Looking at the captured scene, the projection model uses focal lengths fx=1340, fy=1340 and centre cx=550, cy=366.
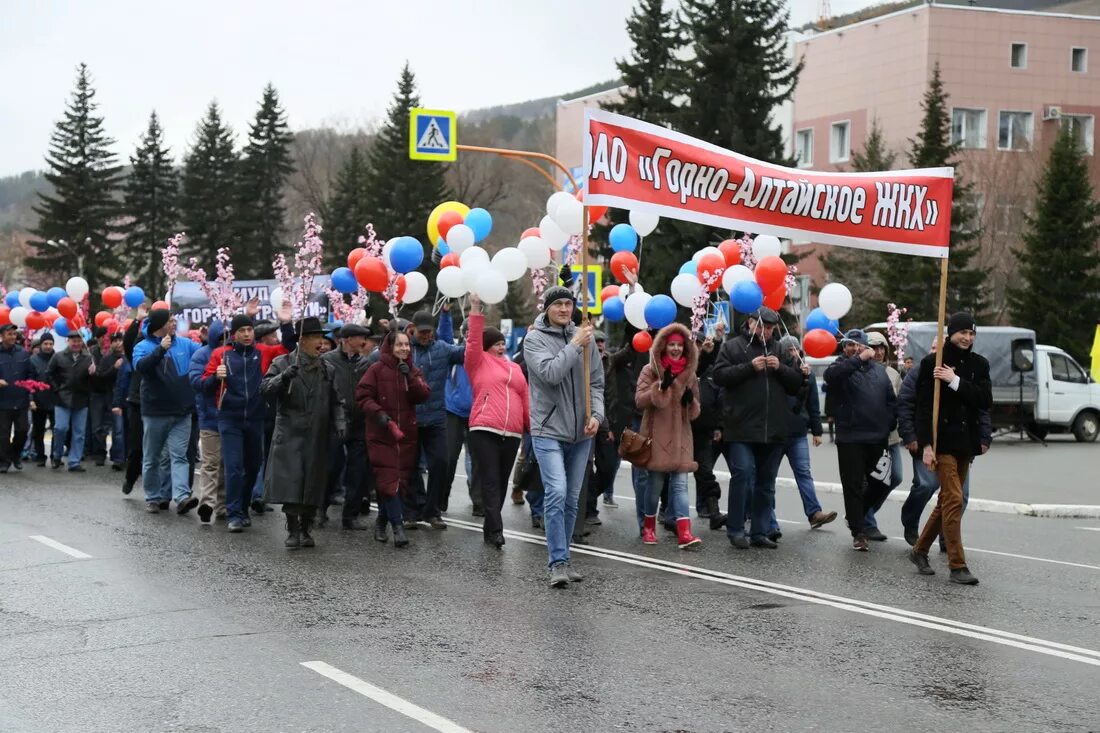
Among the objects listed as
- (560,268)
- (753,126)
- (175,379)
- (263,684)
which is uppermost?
(753,126)

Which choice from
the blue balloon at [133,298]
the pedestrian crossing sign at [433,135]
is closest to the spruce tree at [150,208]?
the pedestrian crossing sign at [433,135]

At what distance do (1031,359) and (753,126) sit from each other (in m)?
13.6

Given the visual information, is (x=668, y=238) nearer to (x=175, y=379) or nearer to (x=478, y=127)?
A: (x=175, y=379)

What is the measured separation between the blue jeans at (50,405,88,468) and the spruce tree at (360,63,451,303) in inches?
1696

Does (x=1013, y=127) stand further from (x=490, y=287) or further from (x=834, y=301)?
(x=490, y=287)

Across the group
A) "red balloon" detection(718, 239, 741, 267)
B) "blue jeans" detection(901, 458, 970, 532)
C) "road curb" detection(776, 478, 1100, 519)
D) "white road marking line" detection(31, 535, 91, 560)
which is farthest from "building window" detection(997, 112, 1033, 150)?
"white road marking line" detection(31, 535, 91, 560)

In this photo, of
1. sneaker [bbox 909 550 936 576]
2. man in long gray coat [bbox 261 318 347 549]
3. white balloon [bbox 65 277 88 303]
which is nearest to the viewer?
sneaker [bbox 909 550 936 576]

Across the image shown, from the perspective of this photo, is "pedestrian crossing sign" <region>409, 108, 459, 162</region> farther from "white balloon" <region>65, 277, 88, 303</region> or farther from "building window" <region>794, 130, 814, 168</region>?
"building window" <region>794, 130, 814, 168</region>

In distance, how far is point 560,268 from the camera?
1716 centimetres

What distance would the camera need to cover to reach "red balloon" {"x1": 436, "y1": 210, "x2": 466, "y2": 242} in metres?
15.6

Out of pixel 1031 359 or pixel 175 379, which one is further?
pixel 1031 359

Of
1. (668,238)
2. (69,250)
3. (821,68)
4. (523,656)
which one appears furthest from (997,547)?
(69,250)

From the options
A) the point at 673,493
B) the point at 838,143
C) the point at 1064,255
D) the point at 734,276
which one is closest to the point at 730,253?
the point at 734,276

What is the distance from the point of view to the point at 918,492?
11.6m
